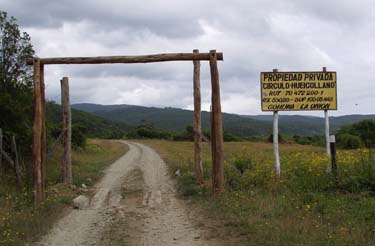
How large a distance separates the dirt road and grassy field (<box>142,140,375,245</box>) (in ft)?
1.93

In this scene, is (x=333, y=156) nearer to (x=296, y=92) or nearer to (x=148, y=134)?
(x=296, y=92)

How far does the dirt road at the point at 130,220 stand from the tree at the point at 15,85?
131 inches

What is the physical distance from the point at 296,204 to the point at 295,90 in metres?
4.48

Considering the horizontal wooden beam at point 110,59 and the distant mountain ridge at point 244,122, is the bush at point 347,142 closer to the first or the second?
the horizontal wooden beam at point 110,59

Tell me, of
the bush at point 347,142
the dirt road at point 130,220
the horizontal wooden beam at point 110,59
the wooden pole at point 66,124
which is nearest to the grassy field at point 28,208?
the dirt road at point 130,220

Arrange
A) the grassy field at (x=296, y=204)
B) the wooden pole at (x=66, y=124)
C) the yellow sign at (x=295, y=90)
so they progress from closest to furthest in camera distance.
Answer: the grassy field at (x=296, y=204), the yellow sign at (x=295, y=90), the wooden pole at (x=66, y=124)

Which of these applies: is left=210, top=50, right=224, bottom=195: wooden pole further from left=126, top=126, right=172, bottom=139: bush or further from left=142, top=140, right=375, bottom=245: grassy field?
left=126, top=126, right=172, bottom=139: bush

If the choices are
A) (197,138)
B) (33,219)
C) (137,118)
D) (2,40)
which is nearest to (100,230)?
(33,219)

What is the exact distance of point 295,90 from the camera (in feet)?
43.9

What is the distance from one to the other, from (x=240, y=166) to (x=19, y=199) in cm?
662

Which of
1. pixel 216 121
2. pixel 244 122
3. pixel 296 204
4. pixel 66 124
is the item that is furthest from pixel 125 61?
pixel 244 122

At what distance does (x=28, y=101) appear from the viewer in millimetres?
16188

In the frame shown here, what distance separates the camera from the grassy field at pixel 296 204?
7.49 m

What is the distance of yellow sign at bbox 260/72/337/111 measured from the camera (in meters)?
13.4
